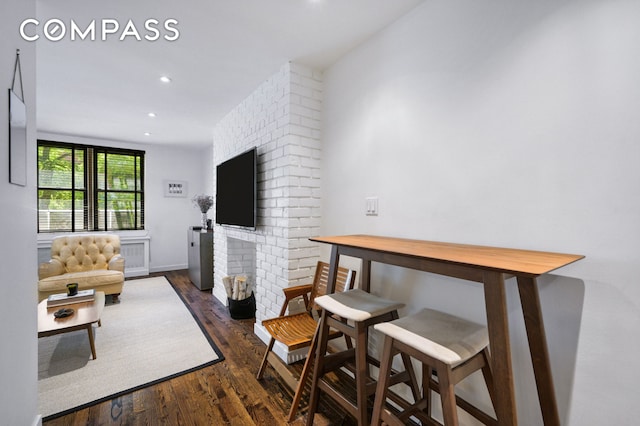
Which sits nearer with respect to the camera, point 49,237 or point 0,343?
point 0,343

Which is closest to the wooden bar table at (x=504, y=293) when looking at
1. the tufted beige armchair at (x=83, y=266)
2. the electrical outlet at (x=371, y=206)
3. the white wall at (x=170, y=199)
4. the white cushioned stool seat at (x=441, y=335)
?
the white cushioned stool seat at (x=441, y=335)

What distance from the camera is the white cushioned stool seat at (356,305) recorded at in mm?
1386

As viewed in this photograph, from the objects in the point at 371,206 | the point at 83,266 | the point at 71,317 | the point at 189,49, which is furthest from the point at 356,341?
the point at 83,266

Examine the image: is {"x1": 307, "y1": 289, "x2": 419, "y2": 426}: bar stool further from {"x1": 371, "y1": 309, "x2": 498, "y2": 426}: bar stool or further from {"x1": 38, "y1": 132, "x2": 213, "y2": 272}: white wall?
{"x1": 38, "y1": 132, "x2": 213, "y2": 272}: white wall

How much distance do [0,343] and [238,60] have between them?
2.23m

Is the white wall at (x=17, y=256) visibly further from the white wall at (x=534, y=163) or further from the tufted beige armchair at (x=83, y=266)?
the tufted beige armchair at (x=83, y=266)

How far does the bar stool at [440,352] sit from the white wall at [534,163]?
0.78 ft

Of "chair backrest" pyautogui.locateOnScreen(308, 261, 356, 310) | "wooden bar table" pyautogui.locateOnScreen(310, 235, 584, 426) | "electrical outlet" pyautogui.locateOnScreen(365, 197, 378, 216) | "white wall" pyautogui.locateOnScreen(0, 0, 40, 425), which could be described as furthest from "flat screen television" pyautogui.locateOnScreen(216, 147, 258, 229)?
"wooden bar table" pyautogui.locateOnScreen(310, 235, 584, 426)

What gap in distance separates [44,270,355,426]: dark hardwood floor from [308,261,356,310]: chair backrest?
0.63m

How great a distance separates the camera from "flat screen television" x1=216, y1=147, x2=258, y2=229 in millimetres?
2756

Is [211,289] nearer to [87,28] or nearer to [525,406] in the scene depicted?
[87,28]

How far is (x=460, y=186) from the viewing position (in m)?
1.49

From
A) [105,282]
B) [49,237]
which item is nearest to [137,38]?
[105,282]

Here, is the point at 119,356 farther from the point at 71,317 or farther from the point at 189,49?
the point at 189,49
